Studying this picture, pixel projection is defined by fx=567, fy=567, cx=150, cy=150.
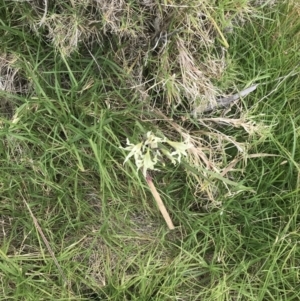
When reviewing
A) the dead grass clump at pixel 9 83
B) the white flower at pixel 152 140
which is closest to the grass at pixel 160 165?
the dead grass clump at pixel 9 83

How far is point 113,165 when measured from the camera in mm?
1727

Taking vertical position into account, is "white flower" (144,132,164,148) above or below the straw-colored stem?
above

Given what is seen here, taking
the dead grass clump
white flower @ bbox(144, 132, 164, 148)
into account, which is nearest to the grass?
the dead grass clump

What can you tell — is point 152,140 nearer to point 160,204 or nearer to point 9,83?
point 160,204

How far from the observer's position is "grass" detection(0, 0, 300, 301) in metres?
1.67

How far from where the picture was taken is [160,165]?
5.68 feet

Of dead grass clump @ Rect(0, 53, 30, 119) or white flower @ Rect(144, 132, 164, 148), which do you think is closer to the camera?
white flower @ Rect(144, 132, 164, 148)

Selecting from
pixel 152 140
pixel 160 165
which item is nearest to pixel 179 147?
pixel 152 140

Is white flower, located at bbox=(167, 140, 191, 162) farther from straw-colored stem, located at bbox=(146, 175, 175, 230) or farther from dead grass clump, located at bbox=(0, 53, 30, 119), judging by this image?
dead grass clump, located at bbox=(0, 53, 30, 119)

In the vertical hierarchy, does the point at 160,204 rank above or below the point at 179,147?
below

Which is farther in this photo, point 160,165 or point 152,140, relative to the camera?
point 160,165

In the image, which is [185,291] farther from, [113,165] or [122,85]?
[122,85]

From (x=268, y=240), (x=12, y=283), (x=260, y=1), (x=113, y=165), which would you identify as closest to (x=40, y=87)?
(x=113, y=165)

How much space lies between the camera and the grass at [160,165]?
1670 millimetres
